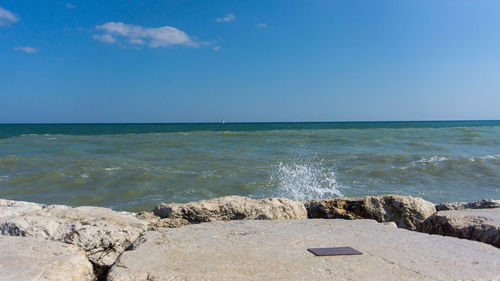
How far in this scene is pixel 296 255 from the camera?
229 cm

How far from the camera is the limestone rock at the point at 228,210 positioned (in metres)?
3.33

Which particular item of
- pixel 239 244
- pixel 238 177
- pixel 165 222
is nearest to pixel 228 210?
pixel 165 222

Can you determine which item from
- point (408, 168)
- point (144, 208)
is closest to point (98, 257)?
point (144, 208)

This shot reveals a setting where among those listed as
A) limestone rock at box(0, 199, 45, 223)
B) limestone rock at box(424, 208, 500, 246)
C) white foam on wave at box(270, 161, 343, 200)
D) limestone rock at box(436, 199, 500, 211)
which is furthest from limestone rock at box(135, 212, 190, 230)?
white foam on wave at box(270, 161, 343, 200)

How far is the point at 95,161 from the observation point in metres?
10.6

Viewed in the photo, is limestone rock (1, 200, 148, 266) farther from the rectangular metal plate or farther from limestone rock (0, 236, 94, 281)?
the rectangular metal plate

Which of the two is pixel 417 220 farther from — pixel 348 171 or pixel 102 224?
pixel 348 171

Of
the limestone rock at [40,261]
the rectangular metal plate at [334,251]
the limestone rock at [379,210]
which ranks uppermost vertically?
the limestone rock at [40,261]

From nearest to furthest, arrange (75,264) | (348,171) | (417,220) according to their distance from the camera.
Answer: (75,264)
(417,220)
(348,171)

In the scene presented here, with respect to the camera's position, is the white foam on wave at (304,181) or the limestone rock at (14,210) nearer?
the limestone rock at (14,210)

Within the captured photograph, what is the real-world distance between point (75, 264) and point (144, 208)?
12.8ft

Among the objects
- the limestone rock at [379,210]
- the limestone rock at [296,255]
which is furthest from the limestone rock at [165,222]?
Result: the limestone rock at [379,210]

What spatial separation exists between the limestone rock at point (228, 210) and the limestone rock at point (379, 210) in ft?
1.33

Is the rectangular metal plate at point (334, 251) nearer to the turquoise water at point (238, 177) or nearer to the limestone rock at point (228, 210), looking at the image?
the limestone rock at point (228, 210)
